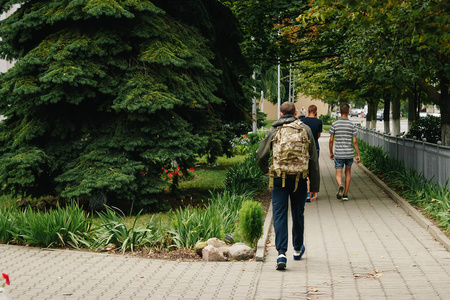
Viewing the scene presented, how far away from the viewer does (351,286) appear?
6.31 meters

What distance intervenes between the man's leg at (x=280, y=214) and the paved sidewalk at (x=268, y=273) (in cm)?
32

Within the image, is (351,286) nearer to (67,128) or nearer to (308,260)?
(308,260)

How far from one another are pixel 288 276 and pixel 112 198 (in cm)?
607

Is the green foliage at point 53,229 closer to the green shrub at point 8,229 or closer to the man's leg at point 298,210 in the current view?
the green shrub at point 8,229

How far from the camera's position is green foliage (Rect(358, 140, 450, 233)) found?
9953 mm

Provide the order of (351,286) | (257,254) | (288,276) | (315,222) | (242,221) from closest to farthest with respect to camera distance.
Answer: (351,286) → (288,276) → (257,254) → (242,221) → (315,222)

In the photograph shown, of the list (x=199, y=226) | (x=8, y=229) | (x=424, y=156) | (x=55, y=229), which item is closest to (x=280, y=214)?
(x=199, y=226)

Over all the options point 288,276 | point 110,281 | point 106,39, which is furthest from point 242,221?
point 106,39

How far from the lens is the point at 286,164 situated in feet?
22.7

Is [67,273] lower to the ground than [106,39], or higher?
lower

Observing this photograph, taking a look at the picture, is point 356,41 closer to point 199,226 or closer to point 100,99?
point 100,99

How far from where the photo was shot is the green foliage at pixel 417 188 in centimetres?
995

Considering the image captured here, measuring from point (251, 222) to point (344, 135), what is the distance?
5.01m

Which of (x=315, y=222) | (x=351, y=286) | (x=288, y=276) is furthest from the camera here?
(x=315, y=222)
